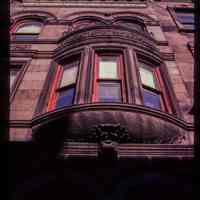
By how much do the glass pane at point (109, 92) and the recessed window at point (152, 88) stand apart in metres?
0.69

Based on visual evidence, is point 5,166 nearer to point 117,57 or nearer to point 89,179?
point 89,179

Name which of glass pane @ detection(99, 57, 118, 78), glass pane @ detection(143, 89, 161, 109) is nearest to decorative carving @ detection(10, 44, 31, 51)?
glass pane @ detection(99, 57, 118, 78)

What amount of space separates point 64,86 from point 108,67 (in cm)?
151

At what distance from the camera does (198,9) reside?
24.0ft

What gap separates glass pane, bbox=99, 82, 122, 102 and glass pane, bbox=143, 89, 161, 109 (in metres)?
0.75

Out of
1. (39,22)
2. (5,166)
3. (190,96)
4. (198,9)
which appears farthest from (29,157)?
(39,22)

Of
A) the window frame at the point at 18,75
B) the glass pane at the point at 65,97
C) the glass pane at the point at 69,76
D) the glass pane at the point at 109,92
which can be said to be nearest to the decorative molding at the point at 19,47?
the window frame at the point at 18,75

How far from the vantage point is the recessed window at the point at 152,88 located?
412 inches

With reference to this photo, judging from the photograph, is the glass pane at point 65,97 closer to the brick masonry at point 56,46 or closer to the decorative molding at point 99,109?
the brick masonry at point 56,46

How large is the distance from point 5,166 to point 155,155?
297 centimetres

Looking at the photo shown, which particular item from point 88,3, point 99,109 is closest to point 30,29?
point 88,3

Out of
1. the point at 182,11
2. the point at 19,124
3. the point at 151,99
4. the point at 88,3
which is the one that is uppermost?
the point at 88,3

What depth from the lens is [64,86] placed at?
10.9 meters

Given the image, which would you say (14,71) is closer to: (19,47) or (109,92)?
(19,47)
